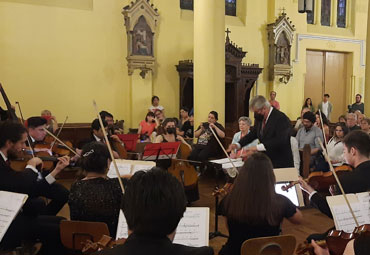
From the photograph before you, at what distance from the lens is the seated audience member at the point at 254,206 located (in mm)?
2479

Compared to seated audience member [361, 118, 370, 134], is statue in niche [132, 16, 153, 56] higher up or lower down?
higher up

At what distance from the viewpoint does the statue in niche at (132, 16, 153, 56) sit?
9870 millimetres

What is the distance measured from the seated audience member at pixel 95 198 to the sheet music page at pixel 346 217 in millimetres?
1372

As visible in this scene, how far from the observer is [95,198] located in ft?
8.72

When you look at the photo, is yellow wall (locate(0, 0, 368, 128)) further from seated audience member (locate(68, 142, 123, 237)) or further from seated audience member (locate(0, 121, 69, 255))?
seated audience member (locate(68, 142, 123, 237))

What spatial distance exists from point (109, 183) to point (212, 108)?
551 cm

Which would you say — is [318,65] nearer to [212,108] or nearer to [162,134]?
[212,108]

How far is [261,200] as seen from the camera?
97.7 inches

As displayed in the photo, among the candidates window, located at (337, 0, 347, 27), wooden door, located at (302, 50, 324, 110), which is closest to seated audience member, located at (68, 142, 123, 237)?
wooden door, located at (302, 50, 324, 110)

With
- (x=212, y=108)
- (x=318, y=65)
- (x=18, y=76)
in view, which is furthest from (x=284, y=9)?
(x=18, y=76)

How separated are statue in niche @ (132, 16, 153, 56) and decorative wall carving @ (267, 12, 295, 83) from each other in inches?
152

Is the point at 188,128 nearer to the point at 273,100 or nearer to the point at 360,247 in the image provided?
the point at 273,100

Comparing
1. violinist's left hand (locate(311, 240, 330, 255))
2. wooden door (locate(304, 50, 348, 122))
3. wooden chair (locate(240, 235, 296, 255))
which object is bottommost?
wooden chair (locate(240, 235, 296, 255))

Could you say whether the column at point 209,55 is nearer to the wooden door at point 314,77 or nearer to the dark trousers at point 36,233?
the dark trousers at point 36,233
